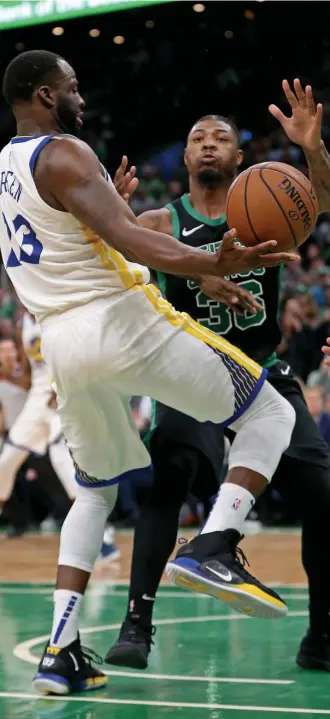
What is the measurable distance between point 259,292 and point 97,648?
5.74ft

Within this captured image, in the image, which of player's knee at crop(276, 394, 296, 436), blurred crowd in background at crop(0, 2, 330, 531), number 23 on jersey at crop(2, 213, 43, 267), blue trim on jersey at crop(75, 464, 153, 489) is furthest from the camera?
blurred crowd in background at crop(0, 2, 330, 531)

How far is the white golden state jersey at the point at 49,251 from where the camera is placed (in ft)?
13.3

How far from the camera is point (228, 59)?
19969 millimetres

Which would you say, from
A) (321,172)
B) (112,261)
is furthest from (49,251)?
(321,172)

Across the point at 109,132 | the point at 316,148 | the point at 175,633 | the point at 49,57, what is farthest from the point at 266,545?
the point at 109,132

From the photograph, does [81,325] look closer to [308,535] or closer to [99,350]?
[99,350]

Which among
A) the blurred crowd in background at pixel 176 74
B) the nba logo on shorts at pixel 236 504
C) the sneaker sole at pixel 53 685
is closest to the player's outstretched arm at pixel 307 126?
the nba logo on shorts at pixel 236 504

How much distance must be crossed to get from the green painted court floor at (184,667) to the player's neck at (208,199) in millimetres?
1946

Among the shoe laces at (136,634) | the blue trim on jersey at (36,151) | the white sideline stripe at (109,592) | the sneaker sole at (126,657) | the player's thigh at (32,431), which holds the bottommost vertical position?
the white sideline stripe at (109,592)

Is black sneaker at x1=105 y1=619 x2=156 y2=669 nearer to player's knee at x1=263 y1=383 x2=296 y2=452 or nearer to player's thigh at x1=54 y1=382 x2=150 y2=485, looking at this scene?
player's thigh at x1=54 y1=382 x2=150 y2=485

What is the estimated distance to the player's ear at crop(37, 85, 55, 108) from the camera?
4.20 meters

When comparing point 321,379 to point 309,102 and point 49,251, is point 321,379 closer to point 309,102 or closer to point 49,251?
point 309,102

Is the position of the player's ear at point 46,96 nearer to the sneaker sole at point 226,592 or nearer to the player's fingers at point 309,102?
the player's fingers at point 309,102

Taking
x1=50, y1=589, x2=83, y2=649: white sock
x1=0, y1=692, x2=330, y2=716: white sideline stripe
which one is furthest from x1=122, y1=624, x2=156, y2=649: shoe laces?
x1=0, y1=692, x2=330, y2=716: white sideline stripe
